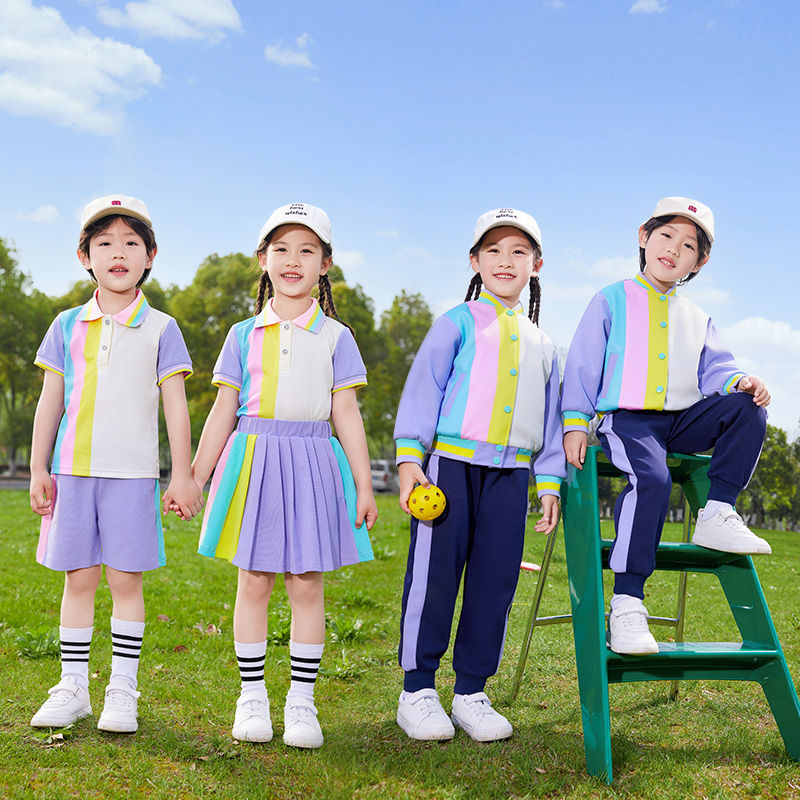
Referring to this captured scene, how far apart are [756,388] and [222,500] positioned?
2523 mm

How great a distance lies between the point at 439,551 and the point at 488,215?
1.67 m

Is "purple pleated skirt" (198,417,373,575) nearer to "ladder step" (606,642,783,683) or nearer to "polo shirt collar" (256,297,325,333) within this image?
"polo shirt collar" (256,297,325,333)

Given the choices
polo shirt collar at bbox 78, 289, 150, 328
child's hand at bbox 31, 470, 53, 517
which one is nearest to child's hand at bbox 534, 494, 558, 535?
polo shirt collar at bbox 78, 289, 150, 328

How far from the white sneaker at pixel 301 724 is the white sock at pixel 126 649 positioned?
0.77 metres

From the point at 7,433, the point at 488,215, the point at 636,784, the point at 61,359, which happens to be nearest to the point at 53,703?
the point at 61,359

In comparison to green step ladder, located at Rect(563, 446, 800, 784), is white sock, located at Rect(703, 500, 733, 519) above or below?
above

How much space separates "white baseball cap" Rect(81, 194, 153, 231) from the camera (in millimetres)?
3924

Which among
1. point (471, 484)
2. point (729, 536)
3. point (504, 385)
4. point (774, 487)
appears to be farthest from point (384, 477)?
point (729, 536)

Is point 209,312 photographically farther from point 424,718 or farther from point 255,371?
point 424,718

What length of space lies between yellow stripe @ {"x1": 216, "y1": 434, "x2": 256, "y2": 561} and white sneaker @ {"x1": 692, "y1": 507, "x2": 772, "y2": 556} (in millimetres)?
2132

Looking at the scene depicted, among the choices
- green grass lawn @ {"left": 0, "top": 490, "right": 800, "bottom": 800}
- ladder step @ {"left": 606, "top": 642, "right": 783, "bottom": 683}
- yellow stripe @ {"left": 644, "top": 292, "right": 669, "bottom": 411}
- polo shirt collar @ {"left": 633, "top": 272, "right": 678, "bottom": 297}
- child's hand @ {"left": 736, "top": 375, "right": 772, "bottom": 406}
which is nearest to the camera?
green grass lawn @ {"left": 0, "top": 490, "right": 800, "bottom": 800}

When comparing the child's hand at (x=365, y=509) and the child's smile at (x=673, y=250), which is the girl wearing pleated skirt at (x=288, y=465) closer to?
the child's hand at (x=365, y=509)

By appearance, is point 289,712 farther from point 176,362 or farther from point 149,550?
point 176,362

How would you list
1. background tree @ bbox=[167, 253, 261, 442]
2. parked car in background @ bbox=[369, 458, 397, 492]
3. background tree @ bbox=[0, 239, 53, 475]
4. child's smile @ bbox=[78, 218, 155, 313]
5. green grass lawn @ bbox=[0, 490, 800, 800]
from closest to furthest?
green grass lawn @ bbox=[0, 490, 800, 800] < child's smile @ bbox=[78, 218, 155, 313] < background tree @ bbox=[167, 253, 261, 442] < background tree @ bbox=[0, 239, 53, 475] < parked car in background @ bbox=[369, 458, 397, 492]
